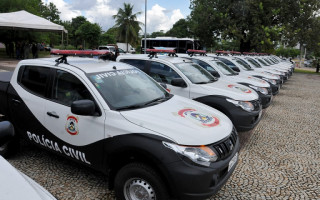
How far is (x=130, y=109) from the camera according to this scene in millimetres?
2889

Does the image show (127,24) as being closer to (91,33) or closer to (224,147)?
(91,33)

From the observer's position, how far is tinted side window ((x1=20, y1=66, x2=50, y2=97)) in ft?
11.3

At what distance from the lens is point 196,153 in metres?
2.45

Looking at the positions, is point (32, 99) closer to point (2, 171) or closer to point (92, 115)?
point (92, 115)

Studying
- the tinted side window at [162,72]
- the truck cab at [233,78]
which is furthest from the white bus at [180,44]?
the tinted side window at [162,72]

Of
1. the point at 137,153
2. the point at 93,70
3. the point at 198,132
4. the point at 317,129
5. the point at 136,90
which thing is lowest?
the point at 317,129

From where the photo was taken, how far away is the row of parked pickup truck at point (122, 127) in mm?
2434

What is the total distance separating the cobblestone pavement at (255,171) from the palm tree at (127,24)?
41608mm

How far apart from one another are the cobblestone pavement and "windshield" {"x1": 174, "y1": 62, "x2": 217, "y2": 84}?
4.91ft

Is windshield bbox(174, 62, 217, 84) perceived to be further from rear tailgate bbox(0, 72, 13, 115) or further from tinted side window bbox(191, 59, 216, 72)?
rear tailgate bbox(0, 72, 13, 115)

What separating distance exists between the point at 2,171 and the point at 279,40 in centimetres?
2521

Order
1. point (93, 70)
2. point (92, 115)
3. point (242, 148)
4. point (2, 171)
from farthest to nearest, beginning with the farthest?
point (242, 148), point (93, 70), point (92, 115), point (2, 171)

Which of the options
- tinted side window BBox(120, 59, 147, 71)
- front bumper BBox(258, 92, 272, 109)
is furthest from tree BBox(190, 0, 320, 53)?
tinted side window BBox(120, 59, 147, 71)

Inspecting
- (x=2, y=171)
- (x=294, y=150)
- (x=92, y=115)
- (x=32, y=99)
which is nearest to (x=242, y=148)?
(x=294, y=150)
